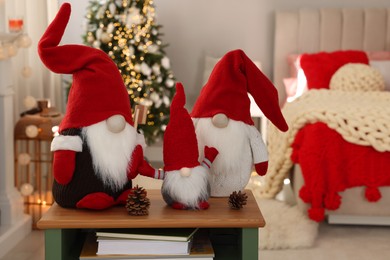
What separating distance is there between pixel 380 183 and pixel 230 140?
151 centimetres

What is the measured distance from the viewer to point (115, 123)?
197 cm

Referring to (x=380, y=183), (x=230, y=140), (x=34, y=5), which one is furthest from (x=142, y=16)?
(x=230, y=140)

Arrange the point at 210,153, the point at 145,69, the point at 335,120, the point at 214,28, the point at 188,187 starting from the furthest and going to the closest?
the point at 214,28 < the point at 145,69 < the point at 335,120 < the point at 210,153 < the point at 188,187

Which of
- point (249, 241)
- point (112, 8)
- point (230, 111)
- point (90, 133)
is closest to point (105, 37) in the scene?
point (112, 8)

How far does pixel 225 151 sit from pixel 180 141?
0.24 m

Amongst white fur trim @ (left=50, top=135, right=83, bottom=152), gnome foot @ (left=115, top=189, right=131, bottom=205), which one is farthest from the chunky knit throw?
white fur trim @ (left=50, top=135, right=83, bottom=152)

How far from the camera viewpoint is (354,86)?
4.38 m

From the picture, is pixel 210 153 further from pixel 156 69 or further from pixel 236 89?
pixel 156 69

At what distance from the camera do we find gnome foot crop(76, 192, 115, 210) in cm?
194

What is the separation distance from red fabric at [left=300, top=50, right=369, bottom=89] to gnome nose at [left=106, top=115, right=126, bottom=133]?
2.93 m

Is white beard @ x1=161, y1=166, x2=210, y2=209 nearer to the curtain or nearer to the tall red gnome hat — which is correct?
the tall red gnome hat

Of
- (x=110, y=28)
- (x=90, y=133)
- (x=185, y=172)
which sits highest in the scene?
(x=110, y=28)

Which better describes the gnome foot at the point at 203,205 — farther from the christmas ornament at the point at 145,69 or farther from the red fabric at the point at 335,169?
the christmas ornament at the point at 145,69

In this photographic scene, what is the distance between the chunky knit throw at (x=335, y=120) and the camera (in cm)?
Answer: 341
